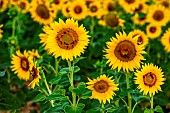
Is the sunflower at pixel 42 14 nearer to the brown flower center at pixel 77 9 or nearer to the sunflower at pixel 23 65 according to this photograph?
the brown flower center at pixel 77 9

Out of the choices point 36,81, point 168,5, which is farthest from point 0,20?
point 36,81

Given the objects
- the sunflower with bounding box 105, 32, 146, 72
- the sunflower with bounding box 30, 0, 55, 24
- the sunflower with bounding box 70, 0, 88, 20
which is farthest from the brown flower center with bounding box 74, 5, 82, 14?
the sunflower with bounding box 105, 32, 146, 72

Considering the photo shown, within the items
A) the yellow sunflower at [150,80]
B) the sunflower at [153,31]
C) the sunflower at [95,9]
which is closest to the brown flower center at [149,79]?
the yellow sunflower at [150,80]

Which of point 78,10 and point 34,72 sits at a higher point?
point 78,10

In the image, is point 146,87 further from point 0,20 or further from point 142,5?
point 0,20

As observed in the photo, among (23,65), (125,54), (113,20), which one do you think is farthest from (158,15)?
(125,54)

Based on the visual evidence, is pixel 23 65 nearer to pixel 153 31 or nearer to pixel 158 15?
pixel 153 31
